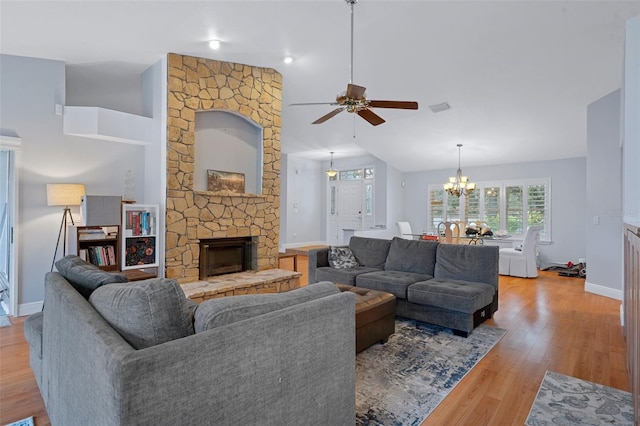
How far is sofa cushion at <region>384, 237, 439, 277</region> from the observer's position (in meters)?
4.30

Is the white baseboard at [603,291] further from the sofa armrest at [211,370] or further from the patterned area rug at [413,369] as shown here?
the sofa armrest at [211,370]

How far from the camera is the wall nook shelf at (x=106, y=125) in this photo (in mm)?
4293

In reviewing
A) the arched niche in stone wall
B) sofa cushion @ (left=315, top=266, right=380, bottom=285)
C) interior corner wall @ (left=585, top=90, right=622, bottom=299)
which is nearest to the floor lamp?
the arched niche in stone wall

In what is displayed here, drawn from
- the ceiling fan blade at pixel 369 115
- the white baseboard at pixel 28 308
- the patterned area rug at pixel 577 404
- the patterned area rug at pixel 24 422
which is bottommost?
the patterned area rug at pixel 24 422

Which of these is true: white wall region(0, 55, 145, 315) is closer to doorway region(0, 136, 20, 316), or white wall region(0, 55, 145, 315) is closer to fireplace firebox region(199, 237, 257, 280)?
doorway region(0, 136, 20, 316)

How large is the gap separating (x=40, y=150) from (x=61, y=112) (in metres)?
0.54

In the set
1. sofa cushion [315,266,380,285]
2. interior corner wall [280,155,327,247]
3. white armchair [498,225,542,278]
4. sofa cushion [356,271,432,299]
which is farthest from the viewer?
interior corner wall [280,155,327,247]

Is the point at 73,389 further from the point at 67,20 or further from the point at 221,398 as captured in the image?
the point at 67,20

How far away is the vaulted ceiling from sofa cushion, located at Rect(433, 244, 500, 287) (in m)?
2.55

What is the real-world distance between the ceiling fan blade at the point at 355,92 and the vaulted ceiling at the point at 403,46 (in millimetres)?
1034

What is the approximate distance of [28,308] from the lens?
4023mm

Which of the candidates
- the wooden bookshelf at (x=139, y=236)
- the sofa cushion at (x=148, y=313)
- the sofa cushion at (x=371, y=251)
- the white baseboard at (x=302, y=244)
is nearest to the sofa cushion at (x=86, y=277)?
the sofa cushion at (x=148, y=313)

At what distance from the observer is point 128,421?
100 cm

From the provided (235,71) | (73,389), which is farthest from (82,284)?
(235,71)
